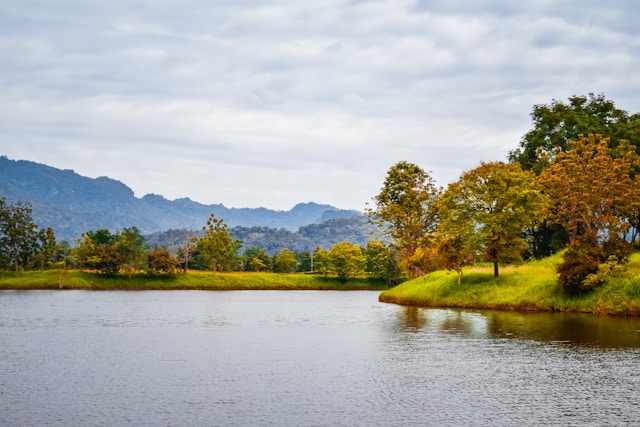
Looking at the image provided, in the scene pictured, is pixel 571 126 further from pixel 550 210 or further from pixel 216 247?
pixel 216 247

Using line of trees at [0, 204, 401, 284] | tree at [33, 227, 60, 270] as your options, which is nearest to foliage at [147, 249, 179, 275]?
line of trees at [0, 204, 401, 284]

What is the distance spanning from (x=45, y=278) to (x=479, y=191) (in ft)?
342

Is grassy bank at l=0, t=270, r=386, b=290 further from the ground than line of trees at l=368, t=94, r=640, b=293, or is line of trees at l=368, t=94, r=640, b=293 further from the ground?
line of trees at l=368, t=94, r=640, b=293

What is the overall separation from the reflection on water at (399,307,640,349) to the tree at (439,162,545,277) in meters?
9.79

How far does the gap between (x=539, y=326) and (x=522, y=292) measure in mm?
16934

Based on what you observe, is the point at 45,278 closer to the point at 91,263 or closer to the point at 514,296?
the point at 91,263

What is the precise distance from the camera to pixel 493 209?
71.6m

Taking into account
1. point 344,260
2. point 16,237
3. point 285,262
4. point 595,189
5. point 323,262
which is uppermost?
point 595,189

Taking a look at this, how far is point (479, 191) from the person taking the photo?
237 feet

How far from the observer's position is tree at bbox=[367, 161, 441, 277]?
10031cm

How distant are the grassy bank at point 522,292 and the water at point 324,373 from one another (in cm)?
438

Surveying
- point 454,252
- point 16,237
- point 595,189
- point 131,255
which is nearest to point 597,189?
point 595,189

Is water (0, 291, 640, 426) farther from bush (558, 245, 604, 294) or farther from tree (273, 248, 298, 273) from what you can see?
tree (273, 248, 298, 273)

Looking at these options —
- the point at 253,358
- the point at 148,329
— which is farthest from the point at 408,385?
the point at 148,329
